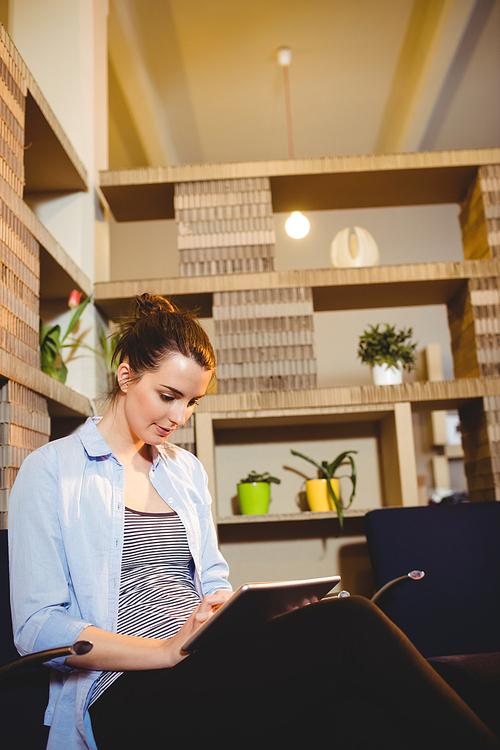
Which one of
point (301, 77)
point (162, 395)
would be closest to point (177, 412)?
point (162, 395)

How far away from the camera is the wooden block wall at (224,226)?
2.40m

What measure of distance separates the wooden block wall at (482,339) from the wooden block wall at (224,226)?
0.78 m

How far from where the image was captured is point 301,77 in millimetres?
3770

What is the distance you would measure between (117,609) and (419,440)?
4430 mm

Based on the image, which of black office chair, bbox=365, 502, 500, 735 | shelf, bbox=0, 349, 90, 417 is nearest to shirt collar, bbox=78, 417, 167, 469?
shelf, bbox=0, 349, 90, 417

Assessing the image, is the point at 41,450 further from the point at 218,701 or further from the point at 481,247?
the point at 481,247

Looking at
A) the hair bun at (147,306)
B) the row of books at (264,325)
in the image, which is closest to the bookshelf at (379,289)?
the row of books at (264,325)

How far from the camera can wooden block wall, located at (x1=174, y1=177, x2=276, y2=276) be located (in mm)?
2400

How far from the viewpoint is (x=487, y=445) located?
2.26 meters

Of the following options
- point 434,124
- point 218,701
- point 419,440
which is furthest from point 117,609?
point 419,440

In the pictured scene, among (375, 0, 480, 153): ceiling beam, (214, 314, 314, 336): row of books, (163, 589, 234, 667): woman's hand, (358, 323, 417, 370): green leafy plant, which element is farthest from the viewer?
(375, 0, 480, 153): ceiling beam

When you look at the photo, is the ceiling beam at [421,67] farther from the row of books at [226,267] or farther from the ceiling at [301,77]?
the row of books at [226,267]

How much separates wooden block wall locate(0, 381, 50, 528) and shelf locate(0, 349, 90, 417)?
0.9 inches

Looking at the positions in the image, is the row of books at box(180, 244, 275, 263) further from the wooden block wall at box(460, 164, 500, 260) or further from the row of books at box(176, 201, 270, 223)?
the wooden block wall at box(460, 164, 500, 260)
